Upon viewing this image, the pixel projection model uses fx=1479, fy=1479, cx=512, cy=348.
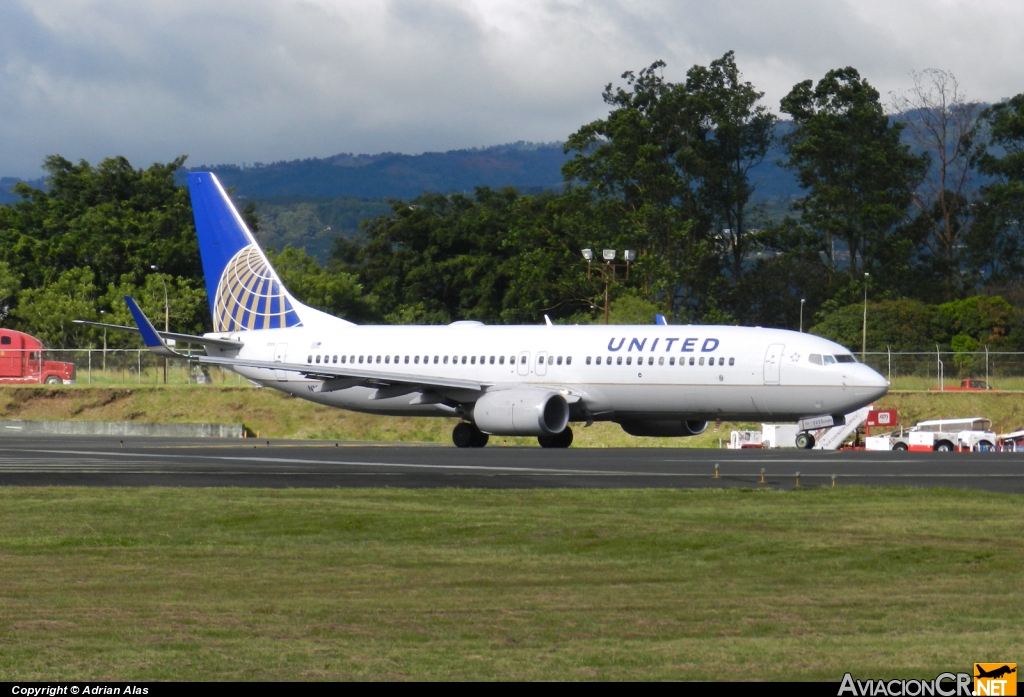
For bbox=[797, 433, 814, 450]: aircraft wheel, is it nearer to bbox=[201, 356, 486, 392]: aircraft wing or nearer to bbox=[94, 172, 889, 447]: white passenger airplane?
bbox=[94, 172, 889, 447]: white passenger airplane

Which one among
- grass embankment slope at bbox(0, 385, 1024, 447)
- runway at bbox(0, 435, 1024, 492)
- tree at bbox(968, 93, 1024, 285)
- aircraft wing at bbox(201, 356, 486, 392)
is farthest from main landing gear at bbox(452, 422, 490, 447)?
tree at bbox(968, 93, 1024, 285)

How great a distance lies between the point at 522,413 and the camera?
38281 mm

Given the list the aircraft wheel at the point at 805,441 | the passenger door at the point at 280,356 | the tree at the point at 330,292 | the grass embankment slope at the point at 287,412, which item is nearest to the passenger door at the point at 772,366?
the aircraft wheel at the point at 805,441

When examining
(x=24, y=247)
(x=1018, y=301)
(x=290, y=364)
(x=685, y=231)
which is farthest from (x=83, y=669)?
(x=24, y=247)

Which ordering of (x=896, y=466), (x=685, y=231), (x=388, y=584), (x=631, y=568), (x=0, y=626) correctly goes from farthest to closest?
(x=685, y=231), (x=896, y=466), (x=631, y=568), (x=388, y=584), (x=0, y=626)

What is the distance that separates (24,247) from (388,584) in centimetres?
9701

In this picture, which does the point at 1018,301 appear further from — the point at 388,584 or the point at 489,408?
the point at 388,584

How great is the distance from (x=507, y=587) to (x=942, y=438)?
38064 mm

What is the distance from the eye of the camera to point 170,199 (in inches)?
4190

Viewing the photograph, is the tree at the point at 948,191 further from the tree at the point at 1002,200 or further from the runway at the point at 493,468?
the runway at the point at 493,468

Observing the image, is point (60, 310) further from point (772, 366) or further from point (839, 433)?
point (772, 366)

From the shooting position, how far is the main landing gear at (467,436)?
1626 inches

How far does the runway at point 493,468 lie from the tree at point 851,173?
2605 inches

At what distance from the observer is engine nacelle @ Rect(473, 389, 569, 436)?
125ft
